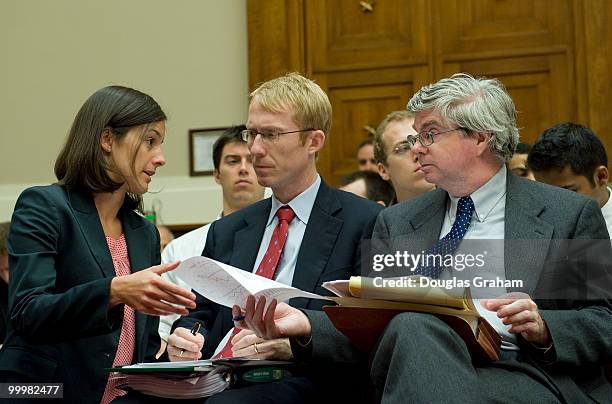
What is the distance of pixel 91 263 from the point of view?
8.56 ft


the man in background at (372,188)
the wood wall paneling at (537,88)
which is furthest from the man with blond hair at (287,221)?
the wood wall paneling at (537,88)

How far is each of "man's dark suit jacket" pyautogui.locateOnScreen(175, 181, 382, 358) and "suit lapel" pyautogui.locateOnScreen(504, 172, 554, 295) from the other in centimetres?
47

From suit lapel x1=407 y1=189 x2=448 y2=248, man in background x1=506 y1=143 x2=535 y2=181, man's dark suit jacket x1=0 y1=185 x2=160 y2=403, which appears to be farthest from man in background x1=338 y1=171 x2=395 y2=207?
man's dark suit jacket x1=0 y1=185 x2=160 y2=403

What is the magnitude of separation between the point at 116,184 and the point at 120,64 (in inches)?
141

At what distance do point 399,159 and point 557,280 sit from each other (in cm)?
146

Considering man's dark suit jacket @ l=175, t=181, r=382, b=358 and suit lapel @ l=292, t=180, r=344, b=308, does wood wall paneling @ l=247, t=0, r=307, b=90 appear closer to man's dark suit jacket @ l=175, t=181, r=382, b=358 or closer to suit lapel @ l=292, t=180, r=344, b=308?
man's dark suit jacket @ l=175, t=181, r=382, b=358

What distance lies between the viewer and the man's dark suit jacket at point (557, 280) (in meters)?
2.28

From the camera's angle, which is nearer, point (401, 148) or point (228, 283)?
point (228, 283)

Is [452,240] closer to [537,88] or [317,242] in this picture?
[317,242]

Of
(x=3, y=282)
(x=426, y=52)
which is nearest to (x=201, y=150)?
(x=426, y=52)

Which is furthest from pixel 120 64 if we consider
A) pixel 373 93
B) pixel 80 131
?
pixel 80 131

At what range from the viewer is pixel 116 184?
269 centimetres

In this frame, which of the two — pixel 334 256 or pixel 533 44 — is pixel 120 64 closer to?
pixel 533 44

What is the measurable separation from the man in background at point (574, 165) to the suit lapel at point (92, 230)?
1661 mm
